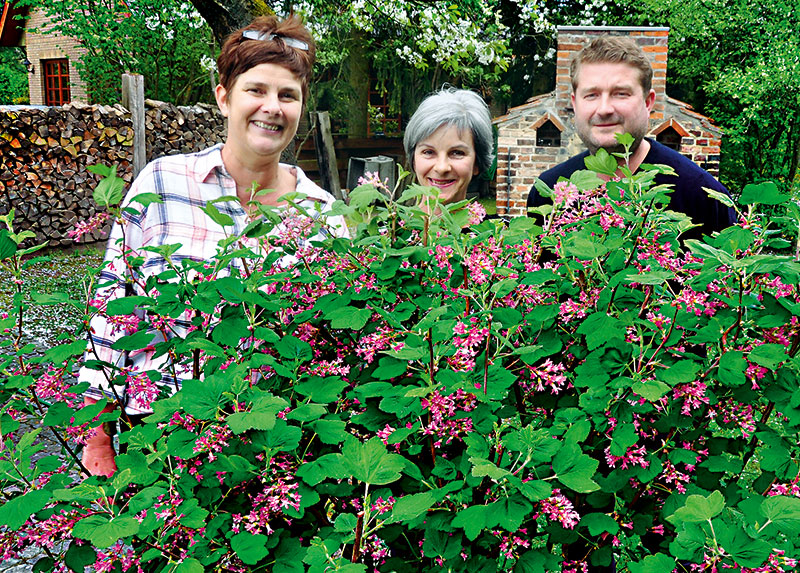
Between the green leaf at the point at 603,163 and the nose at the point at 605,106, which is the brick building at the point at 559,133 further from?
the green leaf at the point at 603,163

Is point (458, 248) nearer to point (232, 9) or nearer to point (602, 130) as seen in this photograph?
point (602, 130)

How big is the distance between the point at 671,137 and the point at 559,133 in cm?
163

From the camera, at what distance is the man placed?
95.3 inches

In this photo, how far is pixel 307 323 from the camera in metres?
1.35

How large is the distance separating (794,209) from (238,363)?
96 centimetres

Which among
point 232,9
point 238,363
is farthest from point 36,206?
point 238,363

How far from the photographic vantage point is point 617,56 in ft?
8.46

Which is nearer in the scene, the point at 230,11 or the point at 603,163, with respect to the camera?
the point at 603,163

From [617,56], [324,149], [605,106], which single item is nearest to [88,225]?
[605,106]

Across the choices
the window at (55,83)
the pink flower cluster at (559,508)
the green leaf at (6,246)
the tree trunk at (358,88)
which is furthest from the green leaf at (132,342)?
the window at (55,83)

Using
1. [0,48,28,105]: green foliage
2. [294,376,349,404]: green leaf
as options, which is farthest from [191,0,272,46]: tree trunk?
[0,48,28,105]: green foliage

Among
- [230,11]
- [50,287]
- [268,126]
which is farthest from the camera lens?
[50,287]

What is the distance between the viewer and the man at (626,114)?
95.3 inches

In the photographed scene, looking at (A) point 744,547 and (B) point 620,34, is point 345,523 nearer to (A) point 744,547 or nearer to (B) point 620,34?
(A) point 744,547
